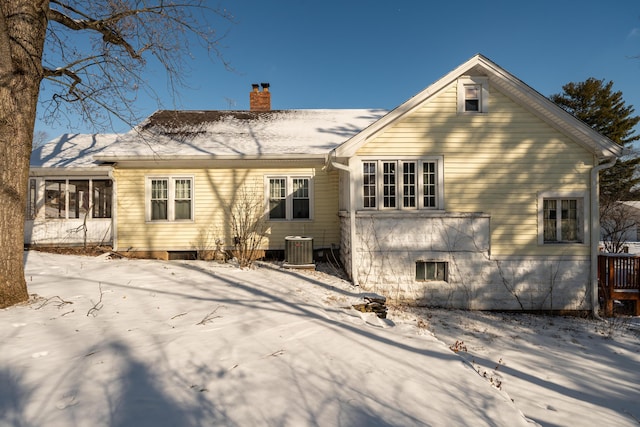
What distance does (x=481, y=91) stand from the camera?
27.9 feet

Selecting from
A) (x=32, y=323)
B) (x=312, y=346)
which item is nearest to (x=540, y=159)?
(x=312, y=346)

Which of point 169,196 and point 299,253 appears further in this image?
point 169,196

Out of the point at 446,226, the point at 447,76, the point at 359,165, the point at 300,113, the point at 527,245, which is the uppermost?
the point at 300,113

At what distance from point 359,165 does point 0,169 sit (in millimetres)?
7093

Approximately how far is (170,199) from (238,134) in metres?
3.58

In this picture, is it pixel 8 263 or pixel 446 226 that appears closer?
pixel 8 263

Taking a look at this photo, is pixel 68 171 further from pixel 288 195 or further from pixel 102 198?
pixel 288 195

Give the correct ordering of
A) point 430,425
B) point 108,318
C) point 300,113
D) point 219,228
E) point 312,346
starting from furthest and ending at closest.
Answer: point 300,113, point 219,228, point 108,318, point 312,346, point 430,425

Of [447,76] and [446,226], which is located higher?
[447,76]

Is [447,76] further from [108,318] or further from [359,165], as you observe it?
[108,318]

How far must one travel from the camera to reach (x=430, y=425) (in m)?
2.79

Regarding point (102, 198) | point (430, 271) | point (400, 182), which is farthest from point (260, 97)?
point (430, 271)

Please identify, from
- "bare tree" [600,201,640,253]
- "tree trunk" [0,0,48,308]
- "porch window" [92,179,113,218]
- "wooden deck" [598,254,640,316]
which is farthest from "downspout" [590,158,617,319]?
"porch window" [92,179,113,218]

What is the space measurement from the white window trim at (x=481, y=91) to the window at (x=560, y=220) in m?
3.10
